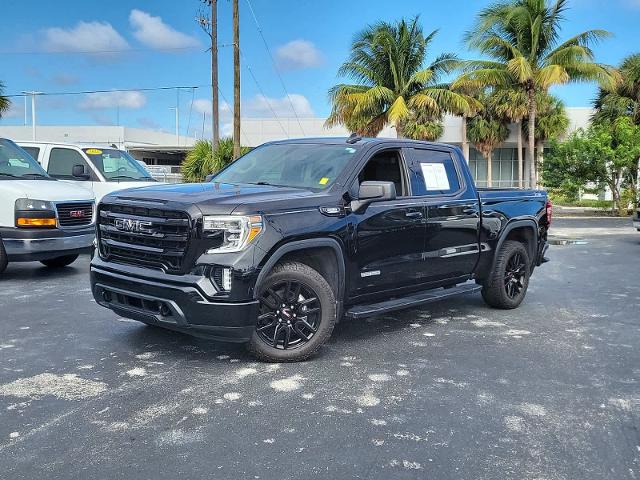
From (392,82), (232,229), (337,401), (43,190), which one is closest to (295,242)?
(232,229)

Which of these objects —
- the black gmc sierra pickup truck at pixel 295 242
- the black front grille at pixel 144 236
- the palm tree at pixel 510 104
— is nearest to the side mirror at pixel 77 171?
the black gmc sierra pickup truck at pixel 295 242

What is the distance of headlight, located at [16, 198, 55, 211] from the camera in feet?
28.4

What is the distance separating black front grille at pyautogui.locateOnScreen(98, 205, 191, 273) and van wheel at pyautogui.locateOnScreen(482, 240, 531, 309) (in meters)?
3.82

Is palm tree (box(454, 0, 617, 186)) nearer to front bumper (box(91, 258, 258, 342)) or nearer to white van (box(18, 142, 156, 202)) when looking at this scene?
white van (box(18, 142, 156, 202))

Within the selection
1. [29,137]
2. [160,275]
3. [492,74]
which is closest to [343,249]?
[160,275]

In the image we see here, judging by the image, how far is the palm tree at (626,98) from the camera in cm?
3095

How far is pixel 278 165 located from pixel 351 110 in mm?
24062

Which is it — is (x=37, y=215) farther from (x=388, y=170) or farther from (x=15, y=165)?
(x=388, y=170)

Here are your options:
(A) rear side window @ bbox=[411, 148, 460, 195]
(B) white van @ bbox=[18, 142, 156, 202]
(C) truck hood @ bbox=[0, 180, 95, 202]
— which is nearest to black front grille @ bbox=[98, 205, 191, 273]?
(A) rear side window @ bbox=[411, 148, 460, 195]

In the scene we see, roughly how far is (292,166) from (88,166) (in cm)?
A: 740

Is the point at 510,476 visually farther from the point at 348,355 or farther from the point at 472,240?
the point at 472,240

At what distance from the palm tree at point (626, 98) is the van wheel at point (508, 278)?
26778 millimetres

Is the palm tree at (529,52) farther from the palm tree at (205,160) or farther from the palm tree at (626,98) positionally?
the palm tree at (205,160)

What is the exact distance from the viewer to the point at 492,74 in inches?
1094
